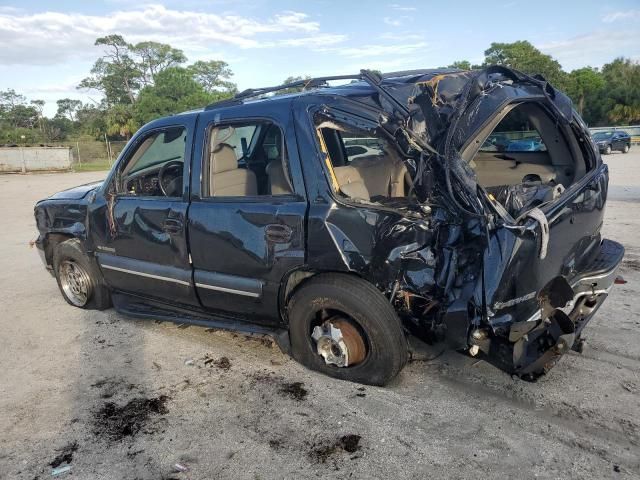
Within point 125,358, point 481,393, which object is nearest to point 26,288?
point 125,358

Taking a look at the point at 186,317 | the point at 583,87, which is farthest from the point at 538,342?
the point at 583,87

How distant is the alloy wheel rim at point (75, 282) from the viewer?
509 cm

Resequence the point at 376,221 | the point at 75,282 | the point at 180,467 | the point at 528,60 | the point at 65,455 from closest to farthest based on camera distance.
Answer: the point at 180,467, the point at 65,455, the point at 376,221, the point at 75,282, the point at 528,60

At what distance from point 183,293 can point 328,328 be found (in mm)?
1375

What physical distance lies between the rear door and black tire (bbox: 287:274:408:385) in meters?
Answer: 0.21

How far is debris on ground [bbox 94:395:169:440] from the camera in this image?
3146 mm

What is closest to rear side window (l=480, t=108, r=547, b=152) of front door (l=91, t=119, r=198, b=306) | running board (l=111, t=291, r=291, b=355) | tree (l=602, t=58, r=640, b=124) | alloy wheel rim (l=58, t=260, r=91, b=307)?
running board (l=111, t=291, r=291, b=355)

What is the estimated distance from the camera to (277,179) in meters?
3.65

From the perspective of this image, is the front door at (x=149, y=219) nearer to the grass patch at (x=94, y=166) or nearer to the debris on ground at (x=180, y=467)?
the debris on ground at (x=180, y=467)

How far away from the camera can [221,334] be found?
14.8ft

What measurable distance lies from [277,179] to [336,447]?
182 centimetres

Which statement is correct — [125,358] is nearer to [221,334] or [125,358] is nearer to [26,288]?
[221,334]

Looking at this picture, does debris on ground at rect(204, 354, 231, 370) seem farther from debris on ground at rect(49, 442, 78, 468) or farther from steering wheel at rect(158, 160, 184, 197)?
steering wheel at rect(158, 160, 184, 197)

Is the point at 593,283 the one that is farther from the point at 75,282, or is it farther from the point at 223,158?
the point at 75,282
